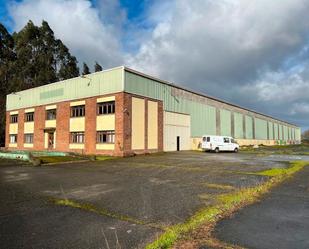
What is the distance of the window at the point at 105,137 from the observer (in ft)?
90.9

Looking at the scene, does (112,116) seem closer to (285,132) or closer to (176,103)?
(176,103)

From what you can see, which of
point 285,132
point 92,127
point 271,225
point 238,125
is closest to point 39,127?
point 92,127

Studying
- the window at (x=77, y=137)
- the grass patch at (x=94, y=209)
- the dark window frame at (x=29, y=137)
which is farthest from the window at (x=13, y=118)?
the grass patch at (x=94, y=209)

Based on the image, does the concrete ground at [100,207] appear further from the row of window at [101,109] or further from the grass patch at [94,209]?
the row of window at [101,109]

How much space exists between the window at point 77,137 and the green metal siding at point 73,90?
14.1ft

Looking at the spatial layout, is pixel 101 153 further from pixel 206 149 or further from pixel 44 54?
pixel 44 54

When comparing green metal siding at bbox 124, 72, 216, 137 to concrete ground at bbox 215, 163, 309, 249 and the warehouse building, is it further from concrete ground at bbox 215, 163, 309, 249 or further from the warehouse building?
concrete ground at bbox 215, 163, 309, 249

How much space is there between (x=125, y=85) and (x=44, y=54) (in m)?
42.1

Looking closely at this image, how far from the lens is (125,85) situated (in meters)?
27.3

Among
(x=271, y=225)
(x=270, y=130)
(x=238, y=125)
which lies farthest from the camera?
(x=270, y=130)

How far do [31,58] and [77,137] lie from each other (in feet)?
122

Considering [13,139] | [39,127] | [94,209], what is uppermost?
[39,127]

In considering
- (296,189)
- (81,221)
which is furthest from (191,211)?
(296,189)

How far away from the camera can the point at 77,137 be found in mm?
31766
